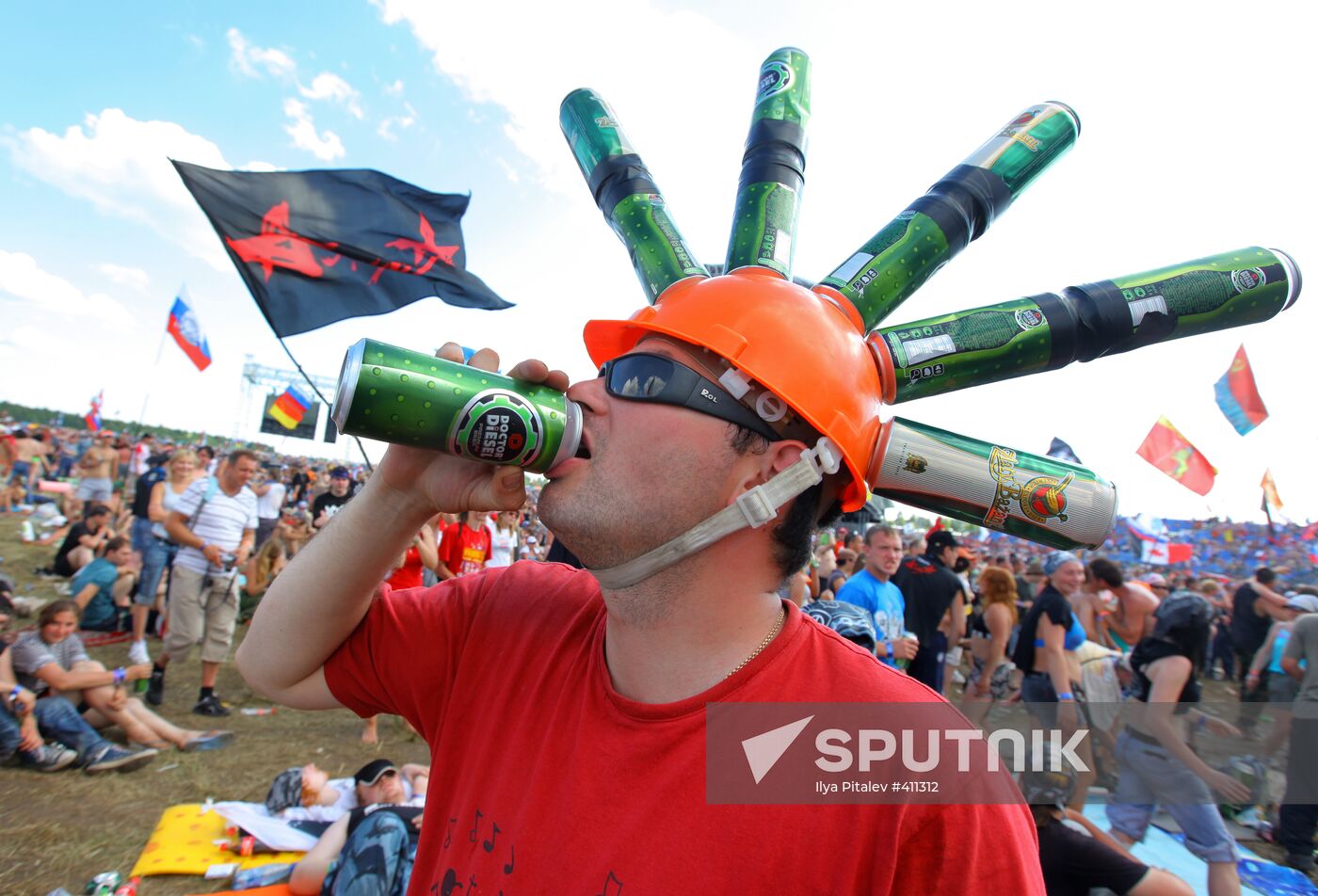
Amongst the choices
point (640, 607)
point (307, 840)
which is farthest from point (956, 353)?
point (307, 840)

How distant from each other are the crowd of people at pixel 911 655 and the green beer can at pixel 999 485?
4.12 feet

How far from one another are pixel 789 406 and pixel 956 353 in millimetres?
384

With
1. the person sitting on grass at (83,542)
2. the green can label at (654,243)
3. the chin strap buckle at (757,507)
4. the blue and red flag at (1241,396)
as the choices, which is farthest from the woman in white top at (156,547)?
the blue and red flag at (1241,396)

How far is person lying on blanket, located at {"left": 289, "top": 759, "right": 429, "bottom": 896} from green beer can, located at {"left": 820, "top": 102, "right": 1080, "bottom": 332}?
2.68 m

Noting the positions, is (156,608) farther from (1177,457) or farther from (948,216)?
(1177,457)

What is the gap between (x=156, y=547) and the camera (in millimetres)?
7637

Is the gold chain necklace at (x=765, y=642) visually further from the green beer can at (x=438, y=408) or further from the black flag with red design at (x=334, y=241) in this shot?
the black flag with red design at (x=334, y=241)

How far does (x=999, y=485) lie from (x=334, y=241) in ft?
15.1

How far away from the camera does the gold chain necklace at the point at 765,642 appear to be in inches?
55.5

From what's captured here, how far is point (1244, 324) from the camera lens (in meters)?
1.58

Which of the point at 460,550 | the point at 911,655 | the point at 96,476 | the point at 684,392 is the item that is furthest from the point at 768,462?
the point at 96,476

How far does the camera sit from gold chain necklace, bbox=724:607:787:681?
141 centimetres

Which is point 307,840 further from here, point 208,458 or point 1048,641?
point 208,458

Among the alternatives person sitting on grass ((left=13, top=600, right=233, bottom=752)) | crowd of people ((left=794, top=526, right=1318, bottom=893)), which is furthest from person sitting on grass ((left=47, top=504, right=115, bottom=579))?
crowd of people ((left=794, top=526, right=1318, bottom=893))
